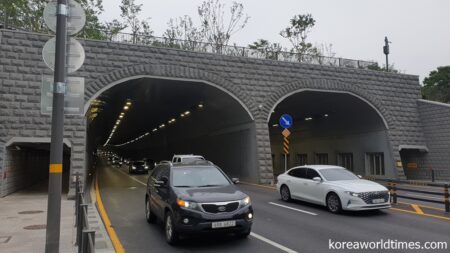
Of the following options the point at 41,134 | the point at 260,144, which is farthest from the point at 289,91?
the point at 41,134

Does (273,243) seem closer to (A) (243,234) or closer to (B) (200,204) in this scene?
(A) (243,234)

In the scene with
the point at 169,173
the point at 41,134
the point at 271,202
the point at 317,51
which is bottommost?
the point at 271,202

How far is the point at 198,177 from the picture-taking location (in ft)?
30.2

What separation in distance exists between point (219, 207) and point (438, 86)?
57500 millimetres

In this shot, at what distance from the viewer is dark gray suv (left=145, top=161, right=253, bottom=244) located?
761cm

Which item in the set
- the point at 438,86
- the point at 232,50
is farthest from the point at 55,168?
the point at 438,86

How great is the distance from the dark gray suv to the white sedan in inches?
177

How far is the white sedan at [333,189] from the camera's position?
451 inches

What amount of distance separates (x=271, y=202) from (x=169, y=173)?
645cm

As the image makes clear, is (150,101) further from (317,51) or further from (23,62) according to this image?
(317,51)

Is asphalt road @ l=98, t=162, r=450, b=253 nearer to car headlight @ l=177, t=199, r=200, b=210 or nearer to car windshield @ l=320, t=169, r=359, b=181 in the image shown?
car headlight @ l=177, t=199, r=200, b=210

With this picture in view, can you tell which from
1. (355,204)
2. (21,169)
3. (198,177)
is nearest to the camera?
(198,177)

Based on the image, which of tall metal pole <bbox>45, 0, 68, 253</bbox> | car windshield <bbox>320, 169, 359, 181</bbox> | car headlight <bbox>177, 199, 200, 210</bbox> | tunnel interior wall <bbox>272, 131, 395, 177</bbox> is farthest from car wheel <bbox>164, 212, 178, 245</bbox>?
tunnel interior wall <bbox>272, 131, 395, 177</bbox>

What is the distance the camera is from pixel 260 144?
23188mm
